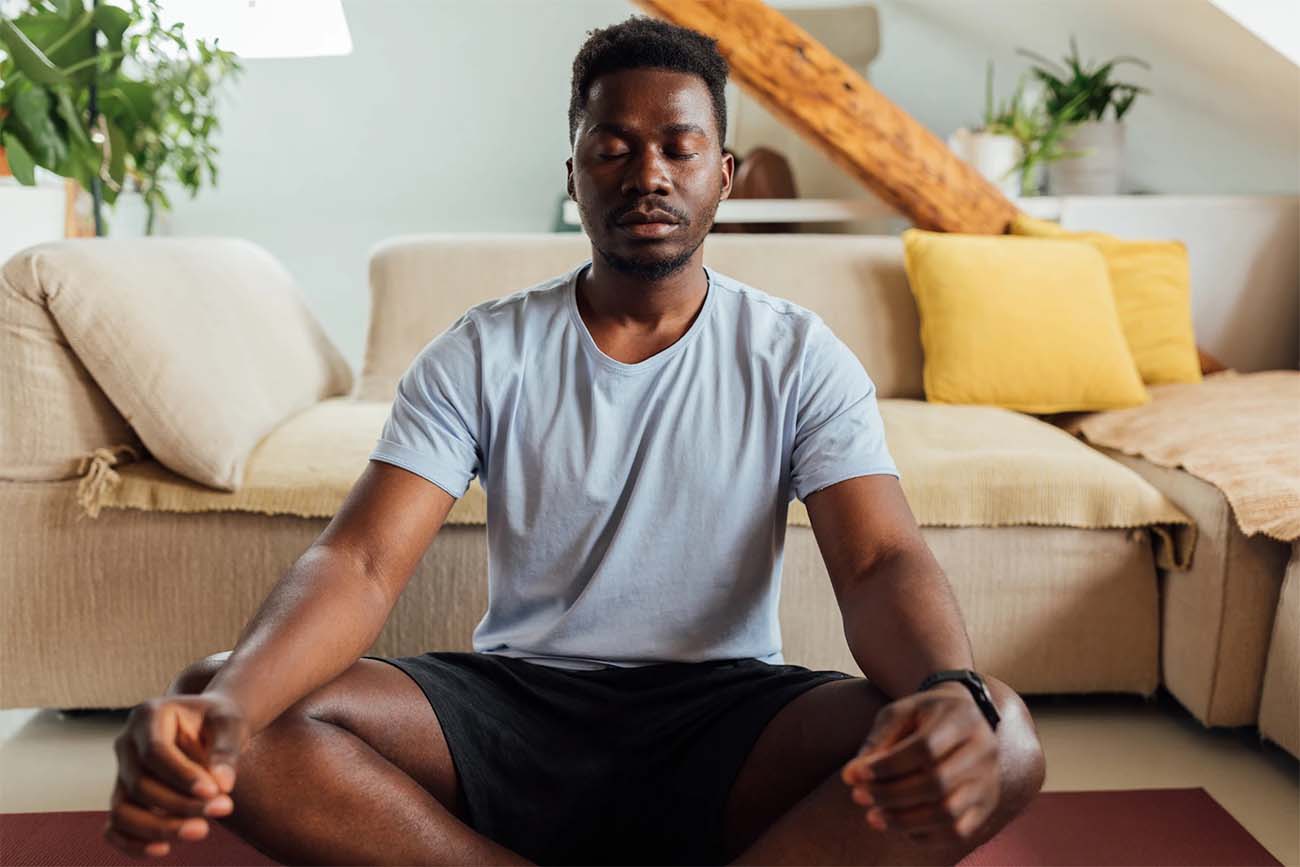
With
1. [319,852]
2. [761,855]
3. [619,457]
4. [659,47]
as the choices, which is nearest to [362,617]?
[319,852]

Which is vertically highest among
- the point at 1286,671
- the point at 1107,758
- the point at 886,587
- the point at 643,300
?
the point at 643,300

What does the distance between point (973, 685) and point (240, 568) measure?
121cm

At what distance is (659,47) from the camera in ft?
4.51

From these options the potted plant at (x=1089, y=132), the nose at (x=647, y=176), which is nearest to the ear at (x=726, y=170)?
the nose at (x=647, y=176)

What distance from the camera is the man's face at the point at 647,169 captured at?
1.34 metres

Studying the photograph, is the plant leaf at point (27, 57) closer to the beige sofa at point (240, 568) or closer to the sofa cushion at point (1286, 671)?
the beige sofa at point (240, 568)

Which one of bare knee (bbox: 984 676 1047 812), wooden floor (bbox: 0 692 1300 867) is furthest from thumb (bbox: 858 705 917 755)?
wooden floor (bbox: 0 692 1300 867)

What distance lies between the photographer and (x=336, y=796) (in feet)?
3.69

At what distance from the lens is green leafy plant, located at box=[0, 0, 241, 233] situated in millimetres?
2402

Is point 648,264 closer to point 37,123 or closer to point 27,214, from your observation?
point 37,123

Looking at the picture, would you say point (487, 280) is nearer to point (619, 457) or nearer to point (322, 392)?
point (322, 392)

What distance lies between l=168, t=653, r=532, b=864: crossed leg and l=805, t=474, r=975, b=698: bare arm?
38 cm

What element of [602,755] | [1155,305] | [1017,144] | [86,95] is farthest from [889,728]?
[1017,144]

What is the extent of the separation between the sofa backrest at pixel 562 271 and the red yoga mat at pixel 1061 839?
1124 millimetres
